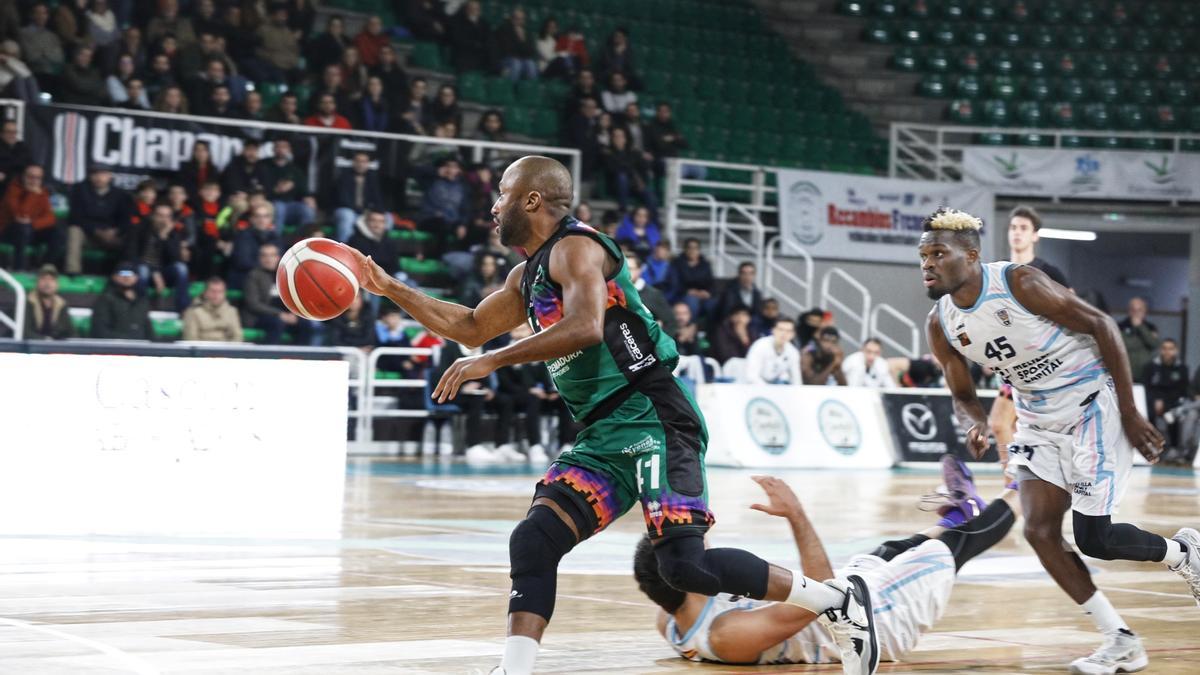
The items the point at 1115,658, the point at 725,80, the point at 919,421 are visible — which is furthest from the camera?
the point at 725,80

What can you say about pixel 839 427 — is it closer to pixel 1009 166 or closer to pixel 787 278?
pixel 787 278

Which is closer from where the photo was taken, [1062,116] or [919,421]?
[919,421]

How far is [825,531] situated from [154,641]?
6.46 m

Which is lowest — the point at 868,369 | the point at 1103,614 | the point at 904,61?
the point at 1103,614

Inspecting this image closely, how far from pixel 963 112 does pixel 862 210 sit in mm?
5034

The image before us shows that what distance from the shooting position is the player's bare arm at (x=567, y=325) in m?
4.89

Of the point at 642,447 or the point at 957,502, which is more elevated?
the point at 642,447

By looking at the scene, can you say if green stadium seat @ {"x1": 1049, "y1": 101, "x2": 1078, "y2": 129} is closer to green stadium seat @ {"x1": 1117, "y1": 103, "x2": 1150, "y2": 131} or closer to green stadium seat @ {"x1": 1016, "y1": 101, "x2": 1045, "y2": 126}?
green stadium seat @ {"x1": 1016, "y1": 101, "x2": 1045, "y2": 126}

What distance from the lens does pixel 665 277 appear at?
2117 centimetres

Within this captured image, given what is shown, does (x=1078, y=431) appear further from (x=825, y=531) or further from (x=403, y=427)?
(x=403, y=427)

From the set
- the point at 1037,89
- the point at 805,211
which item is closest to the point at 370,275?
the point at 805,211

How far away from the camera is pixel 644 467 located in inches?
208

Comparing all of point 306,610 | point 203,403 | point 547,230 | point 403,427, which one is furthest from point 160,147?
point 547,230

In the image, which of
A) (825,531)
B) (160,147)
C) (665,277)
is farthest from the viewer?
(665,277)
